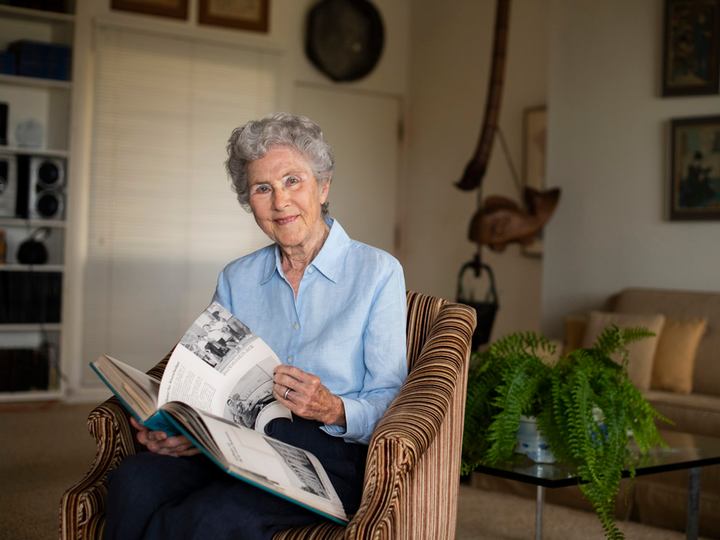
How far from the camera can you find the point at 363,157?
6094 millimetres

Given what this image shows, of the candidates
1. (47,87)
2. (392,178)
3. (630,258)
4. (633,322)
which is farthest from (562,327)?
(47,87)

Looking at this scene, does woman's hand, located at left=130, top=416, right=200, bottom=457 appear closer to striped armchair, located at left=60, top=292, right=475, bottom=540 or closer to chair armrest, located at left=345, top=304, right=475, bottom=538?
striped armchair, located at left=60, top=292, right=475, bottom=540

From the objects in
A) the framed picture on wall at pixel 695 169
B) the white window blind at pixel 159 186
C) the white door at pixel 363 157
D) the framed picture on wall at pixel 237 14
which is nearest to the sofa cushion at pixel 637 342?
the framed picture on wall at pixel 695 169

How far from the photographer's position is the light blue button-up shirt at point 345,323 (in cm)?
159

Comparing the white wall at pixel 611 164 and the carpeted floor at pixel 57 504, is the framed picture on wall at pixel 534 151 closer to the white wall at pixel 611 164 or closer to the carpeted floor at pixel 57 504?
the white wall at pixel 611 164

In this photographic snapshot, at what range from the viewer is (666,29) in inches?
152

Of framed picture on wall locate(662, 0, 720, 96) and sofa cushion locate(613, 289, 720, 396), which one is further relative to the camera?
framed picture on wall locate(662, 0, 720, 96)

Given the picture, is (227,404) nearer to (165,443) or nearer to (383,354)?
(165,443)

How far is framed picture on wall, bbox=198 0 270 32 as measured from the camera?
5.38 m

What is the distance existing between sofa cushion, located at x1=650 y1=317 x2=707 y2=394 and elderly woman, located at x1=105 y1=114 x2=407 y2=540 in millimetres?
2030

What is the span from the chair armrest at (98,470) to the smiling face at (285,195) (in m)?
0.43

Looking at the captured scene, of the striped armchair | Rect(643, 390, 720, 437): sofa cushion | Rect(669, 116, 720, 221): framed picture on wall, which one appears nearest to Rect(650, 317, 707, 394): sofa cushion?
Rect(643, 390, 720, 437): sofa cushion

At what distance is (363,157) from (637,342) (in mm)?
3248

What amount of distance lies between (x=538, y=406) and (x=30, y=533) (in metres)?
1.69
